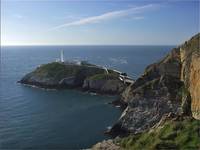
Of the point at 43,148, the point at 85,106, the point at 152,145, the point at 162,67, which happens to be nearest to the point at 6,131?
the point at 43,148

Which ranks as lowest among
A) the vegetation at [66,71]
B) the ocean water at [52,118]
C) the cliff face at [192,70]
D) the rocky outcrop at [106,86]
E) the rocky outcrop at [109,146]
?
the ocean water at [52,118]

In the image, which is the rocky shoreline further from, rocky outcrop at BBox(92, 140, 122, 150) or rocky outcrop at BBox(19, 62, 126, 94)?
rocky outcrop at BBox(19, 62, 126, 94)

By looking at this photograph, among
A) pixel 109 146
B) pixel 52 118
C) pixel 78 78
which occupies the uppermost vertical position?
pixel 109 146

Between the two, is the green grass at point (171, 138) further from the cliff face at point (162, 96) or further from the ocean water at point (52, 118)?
the ocean water at point (52, 118)

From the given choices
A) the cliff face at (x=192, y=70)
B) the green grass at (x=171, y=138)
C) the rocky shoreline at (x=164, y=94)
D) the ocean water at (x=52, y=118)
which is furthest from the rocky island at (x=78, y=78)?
the green grass at (x=171, y=138)

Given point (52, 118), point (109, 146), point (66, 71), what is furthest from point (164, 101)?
point (66, 71)

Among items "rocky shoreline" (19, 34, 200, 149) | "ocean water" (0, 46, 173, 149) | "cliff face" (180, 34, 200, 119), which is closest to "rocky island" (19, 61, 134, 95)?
"ocean water" (0, 46, 173, 149)

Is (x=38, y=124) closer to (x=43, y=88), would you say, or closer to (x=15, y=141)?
(x=15, y=141)

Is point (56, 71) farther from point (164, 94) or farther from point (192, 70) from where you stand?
point (192, 70)
